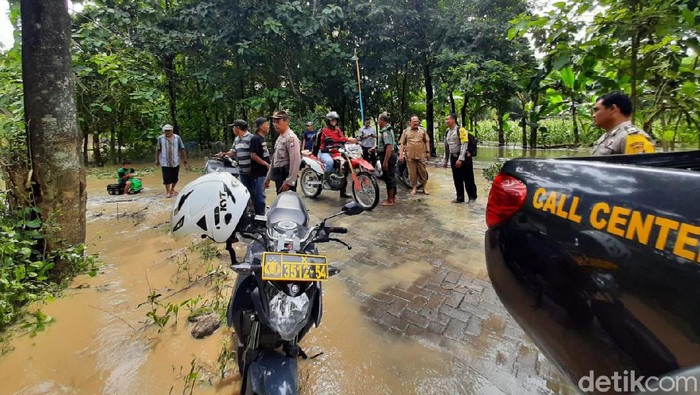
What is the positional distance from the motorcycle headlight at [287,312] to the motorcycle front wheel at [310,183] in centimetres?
557

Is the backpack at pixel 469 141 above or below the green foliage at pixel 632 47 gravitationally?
below

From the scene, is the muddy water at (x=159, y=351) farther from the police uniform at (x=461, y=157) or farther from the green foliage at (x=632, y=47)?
the police uniform at (x=461, y=157)

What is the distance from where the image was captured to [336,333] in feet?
8.98

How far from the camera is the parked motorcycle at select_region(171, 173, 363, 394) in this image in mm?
1552

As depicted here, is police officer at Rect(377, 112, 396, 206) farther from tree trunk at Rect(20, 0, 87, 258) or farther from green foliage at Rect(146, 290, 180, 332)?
tree trunk at Rect(20, 0, 87, 258)

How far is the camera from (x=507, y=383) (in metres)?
2.15

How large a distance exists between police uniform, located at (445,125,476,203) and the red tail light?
Result: 4.76m

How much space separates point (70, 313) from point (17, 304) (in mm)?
377

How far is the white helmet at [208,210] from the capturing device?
1735mm

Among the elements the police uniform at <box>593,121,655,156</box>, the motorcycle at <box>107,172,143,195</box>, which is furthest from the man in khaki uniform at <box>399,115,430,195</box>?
the motorcycle at <box>107,172,143,195</box>

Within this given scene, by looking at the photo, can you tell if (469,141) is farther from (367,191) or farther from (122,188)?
(122,188)

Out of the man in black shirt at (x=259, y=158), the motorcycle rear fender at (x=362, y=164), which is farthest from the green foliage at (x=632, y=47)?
the man in black shirt at (x=259, y=158)

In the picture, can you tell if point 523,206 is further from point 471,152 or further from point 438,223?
point 471,152

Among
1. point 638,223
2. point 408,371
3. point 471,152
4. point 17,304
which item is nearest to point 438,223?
point 471,152
